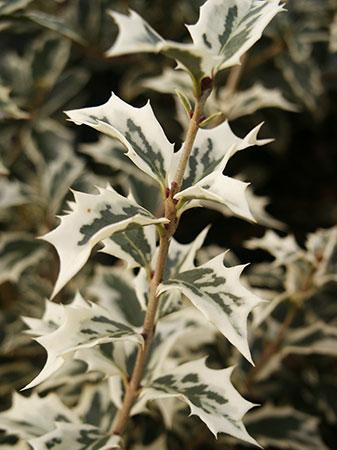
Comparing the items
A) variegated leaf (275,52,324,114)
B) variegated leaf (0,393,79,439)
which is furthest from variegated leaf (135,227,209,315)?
variegated leaf (275,52,324,114)

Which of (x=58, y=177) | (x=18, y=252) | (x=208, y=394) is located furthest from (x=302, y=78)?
(x=208, y=394)

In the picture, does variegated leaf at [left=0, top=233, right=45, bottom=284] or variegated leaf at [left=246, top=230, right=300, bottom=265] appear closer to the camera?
variegated leaf at [left=246, top=230, right=300, bottom=265]

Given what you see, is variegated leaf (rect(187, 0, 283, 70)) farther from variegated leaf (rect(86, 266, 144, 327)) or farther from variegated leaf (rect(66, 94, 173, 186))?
variegated leaf (rect(86, 266, 144, 327))

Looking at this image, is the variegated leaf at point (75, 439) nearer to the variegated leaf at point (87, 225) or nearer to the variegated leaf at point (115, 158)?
the variegated leaf at point (87, 225)

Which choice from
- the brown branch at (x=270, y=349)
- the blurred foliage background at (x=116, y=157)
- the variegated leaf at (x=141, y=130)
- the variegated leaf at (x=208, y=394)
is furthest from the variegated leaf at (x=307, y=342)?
the variegated leaf at (x=141, y=130)

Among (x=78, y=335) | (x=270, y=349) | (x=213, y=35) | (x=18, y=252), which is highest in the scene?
(x=213, y=35)

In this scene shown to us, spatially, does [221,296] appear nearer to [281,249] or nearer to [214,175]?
[214,175]

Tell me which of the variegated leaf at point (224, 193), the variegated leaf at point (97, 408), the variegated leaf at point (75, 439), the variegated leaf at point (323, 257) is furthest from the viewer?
the variegated leaf at point (323, 257)
